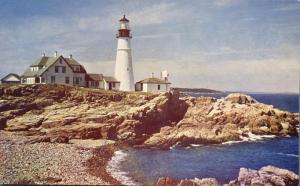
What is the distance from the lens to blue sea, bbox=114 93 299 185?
19.5ft

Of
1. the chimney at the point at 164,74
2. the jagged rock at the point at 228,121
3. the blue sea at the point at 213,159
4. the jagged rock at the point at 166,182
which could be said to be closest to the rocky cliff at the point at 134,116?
the jagged rock at the point at 228,121

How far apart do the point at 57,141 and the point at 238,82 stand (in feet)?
6.82

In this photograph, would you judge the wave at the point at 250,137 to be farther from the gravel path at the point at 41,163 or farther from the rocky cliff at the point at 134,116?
Answer: the gravel path at the point at 41,163

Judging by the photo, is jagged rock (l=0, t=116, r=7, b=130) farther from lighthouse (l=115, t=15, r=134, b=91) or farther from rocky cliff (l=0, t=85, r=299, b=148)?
lighthouse (l=115, t=15, r=134, b=91)

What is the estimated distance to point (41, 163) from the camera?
5.80 metres

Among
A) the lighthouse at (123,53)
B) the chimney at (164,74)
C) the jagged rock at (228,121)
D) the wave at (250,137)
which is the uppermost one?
the lighthouse at (123,53)

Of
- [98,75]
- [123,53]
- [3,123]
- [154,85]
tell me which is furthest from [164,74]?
[3,123]

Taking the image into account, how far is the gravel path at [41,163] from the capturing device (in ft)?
18.8

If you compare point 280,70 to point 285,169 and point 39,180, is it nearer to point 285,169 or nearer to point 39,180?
point 285,169

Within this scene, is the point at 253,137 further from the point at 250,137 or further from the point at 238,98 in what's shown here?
the point at 238,98

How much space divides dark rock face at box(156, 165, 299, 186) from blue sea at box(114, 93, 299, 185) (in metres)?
0.05

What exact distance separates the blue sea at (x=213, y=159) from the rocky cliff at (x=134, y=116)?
10 centimetres

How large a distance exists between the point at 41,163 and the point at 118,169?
804 mm

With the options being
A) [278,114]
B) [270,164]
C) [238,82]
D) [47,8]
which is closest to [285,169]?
[270,164]
